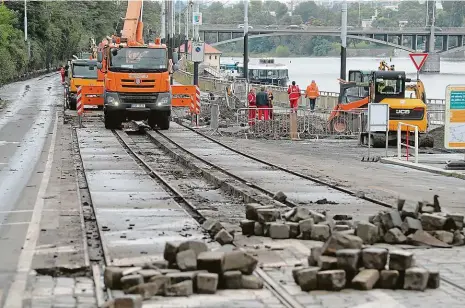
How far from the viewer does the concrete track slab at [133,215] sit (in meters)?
12.3

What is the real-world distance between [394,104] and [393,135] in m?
1.53

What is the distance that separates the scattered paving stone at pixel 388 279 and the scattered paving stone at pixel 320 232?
7.52 feet

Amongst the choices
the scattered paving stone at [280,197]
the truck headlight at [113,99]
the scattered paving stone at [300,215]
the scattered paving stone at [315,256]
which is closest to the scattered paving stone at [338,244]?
the scattered paving stone at [315,256]

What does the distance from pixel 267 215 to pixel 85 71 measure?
1554 inches

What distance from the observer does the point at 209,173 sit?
21.5m

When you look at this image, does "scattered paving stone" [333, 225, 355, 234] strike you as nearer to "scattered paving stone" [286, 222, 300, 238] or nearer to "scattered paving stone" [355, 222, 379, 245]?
"scattered paving stone" [355, 222, 379, 245]

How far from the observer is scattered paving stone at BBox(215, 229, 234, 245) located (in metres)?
12.3

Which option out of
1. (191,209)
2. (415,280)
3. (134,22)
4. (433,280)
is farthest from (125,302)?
(134,22)

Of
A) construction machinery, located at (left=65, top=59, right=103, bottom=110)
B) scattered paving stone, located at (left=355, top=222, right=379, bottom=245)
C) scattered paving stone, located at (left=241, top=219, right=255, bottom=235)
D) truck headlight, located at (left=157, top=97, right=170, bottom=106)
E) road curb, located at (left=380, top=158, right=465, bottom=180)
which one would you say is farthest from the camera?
construction machinery, located at (left=65, top=59, right=103, bottom=110)

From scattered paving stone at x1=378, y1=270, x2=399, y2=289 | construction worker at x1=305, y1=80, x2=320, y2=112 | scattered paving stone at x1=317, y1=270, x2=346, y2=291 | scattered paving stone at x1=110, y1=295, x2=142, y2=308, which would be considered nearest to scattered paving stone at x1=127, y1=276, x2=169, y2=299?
scattered paving stone at x1=110, y1=295, x2=142, y2=308

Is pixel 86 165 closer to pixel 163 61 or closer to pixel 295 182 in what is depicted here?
pixel 295 182

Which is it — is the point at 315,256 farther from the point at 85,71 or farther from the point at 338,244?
the point at 85,71

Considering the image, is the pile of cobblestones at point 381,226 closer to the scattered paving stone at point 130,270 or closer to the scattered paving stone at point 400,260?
the scattered paving stone at point 400,260

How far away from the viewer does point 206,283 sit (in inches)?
385
